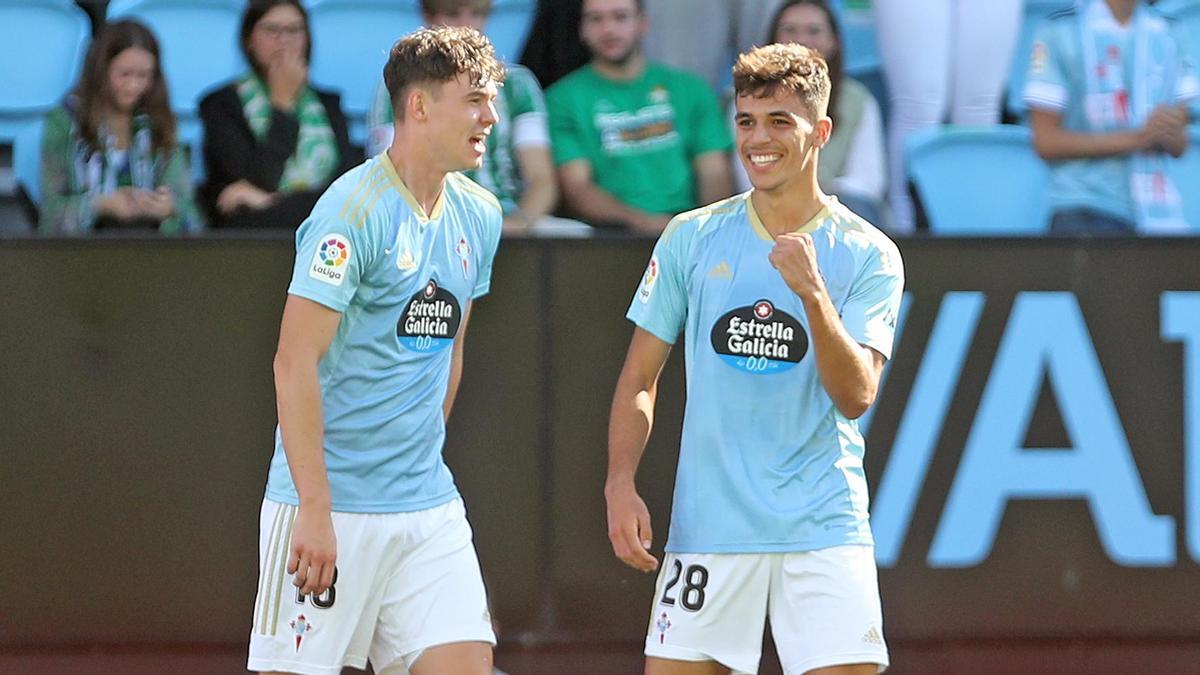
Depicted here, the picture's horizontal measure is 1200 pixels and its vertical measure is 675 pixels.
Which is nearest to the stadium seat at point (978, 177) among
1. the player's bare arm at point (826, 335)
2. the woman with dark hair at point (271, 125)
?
the woman with dark hair at point (271, 125)

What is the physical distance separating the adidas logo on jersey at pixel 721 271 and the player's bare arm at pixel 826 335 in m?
0.22

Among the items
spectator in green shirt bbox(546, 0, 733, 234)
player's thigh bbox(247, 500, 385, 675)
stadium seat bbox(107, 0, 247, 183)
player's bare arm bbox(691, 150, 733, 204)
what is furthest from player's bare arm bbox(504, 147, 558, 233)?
player's thigh bbox(247, 500, 385, 675)

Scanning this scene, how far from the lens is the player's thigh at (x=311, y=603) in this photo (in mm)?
4371

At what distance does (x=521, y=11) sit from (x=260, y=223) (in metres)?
2.01

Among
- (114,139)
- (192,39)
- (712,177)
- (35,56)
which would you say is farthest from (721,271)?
(35,56)

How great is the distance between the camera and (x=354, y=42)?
7785 millimetres

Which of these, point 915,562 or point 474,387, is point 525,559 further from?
point 915,562

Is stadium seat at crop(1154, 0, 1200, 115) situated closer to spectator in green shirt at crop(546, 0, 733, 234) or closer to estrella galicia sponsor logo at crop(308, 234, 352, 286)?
spectator in green shirt at crop(546, 0, 733, 234)

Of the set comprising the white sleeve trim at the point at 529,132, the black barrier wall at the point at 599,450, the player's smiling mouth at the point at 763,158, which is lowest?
the black barrier wall at the point at 599,450

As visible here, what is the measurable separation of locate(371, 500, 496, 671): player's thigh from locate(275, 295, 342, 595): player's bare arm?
13.2 inches

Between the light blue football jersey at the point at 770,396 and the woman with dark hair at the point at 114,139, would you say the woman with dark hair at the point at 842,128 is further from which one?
the light blue football jersey at the point at 770,396

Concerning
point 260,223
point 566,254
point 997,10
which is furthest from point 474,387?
point 997,10

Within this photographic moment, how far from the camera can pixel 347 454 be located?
174 inches

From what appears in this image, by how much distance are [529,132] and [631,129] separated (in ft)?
1.41
